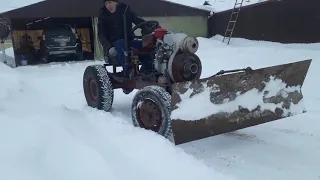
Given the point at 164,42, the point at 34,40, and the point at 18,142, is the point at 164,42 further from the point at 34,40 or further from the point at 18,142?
the point at 34,40

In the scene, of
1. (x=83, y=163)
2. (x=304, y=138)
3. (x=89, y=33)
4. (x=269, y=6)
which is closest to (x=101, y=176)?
(x=83, y=163)

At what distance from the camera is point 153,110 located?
4207mm

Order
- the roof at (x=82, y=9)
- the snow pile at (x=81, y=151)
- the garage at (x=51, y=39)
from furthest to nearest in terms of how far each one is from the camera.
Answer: the garage at (x=51, y=39)
the roof at (x=82, y=9)
the snow pile at (x=81, y=151)

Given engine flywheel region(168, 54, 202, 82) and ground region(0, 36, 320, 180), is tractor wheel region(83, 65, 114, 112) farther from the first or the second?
engine flywheel region(168, 54, 202, 82)

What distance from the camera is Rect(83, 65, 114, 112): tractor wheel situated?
5473 millimetres

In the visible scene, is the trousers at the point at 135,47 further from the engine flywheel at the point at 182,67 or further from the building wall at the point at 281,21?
the building wall at the point at 281,21

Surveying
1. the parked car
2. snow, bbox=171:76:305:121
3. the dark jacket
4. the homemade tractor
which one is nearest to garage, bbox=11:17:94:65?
the parked car

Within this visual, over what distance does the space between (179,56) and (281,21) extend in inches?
442

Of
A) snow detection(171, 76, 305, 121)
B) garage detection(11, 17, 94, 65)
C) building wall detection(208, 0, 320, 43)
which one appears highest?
snow detection(171, 76, 305, 121)

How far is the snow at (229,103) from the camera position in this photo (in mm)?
3732

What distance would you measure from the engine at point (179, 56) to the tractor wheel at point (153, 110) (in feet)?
1.21

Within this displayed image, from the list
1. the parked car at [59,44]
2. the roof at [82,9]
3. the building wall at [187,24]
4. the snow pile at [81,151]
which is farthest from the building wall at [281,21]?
the snow pile at [81,151]

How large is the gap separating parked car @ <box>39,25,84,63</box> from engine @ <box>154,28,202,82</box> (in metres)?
10.3

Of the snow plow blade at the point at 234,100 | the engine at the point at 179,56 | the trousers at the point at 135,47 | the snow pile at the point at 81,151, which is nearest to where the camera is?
the snow pile at the point at 81,151
